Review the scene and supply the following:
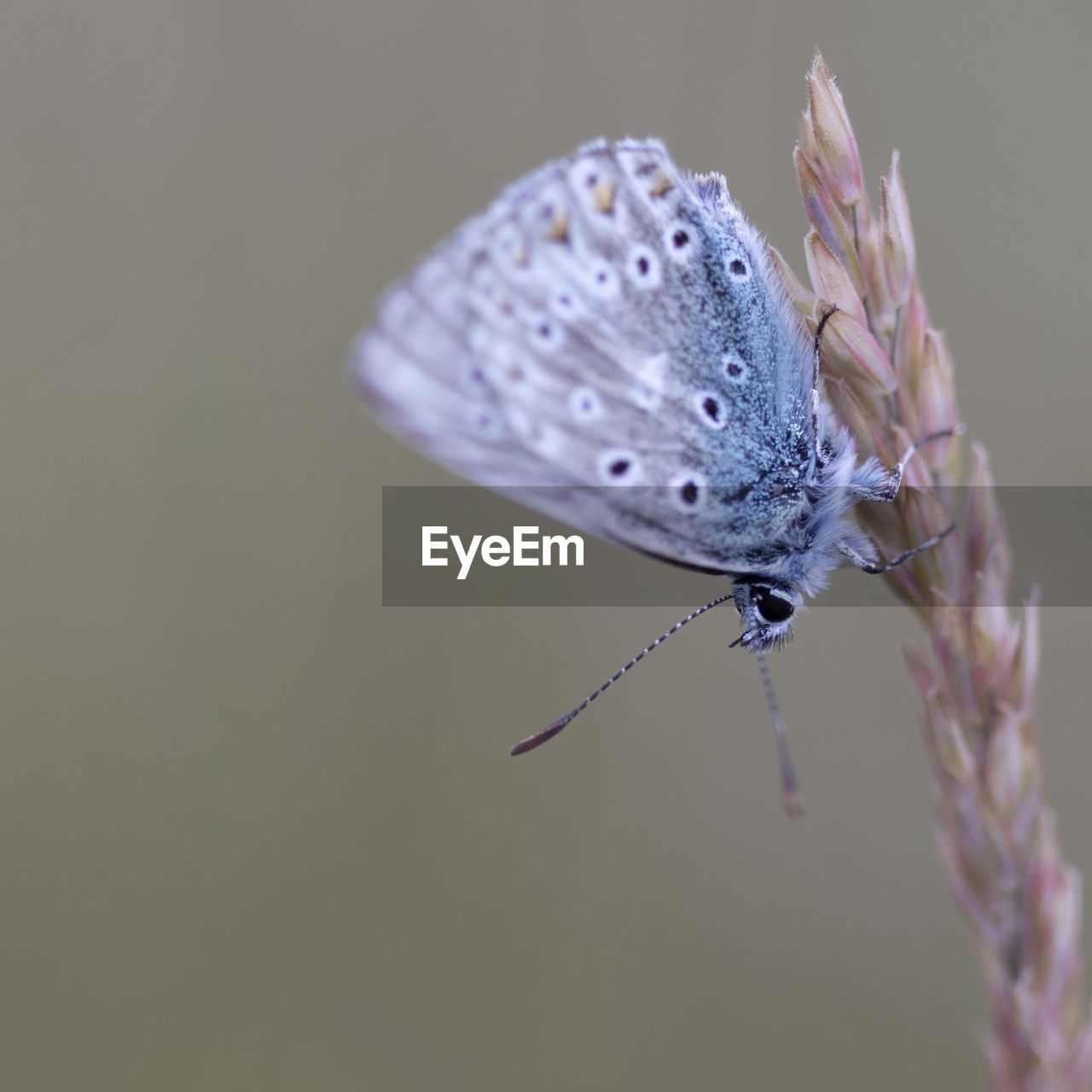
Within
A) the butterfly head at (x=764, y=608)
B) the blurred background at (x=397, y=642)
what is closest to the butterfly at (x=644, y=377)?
the butterfly head at (x=764, y=608)

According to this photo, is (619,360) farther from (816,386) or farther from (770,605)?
(770,605)

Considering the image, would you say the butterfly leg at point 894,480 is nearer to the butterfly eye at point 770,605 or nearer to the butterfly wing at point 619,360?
the butterfly wing at point 619,360

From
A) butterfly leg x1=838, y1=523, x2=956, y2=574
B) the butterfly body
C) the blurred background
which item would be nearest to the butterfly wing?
the butterfly body

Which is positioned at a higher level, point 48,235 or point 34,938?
point 48,235

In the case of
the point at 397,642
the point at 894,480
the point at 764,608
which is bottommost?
the point at 764,608

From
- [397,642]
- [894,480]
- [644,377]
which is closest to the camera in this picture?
[894,480]

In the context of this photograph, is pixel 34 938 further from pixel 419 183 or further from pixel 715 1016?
pixel 419 183

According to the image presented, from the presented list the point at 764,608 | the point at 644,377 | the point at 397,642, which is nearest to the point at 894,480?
the point at 764,608

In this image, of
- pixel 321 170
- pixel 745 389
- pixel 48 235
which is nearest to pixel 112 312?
pixel 48 235
